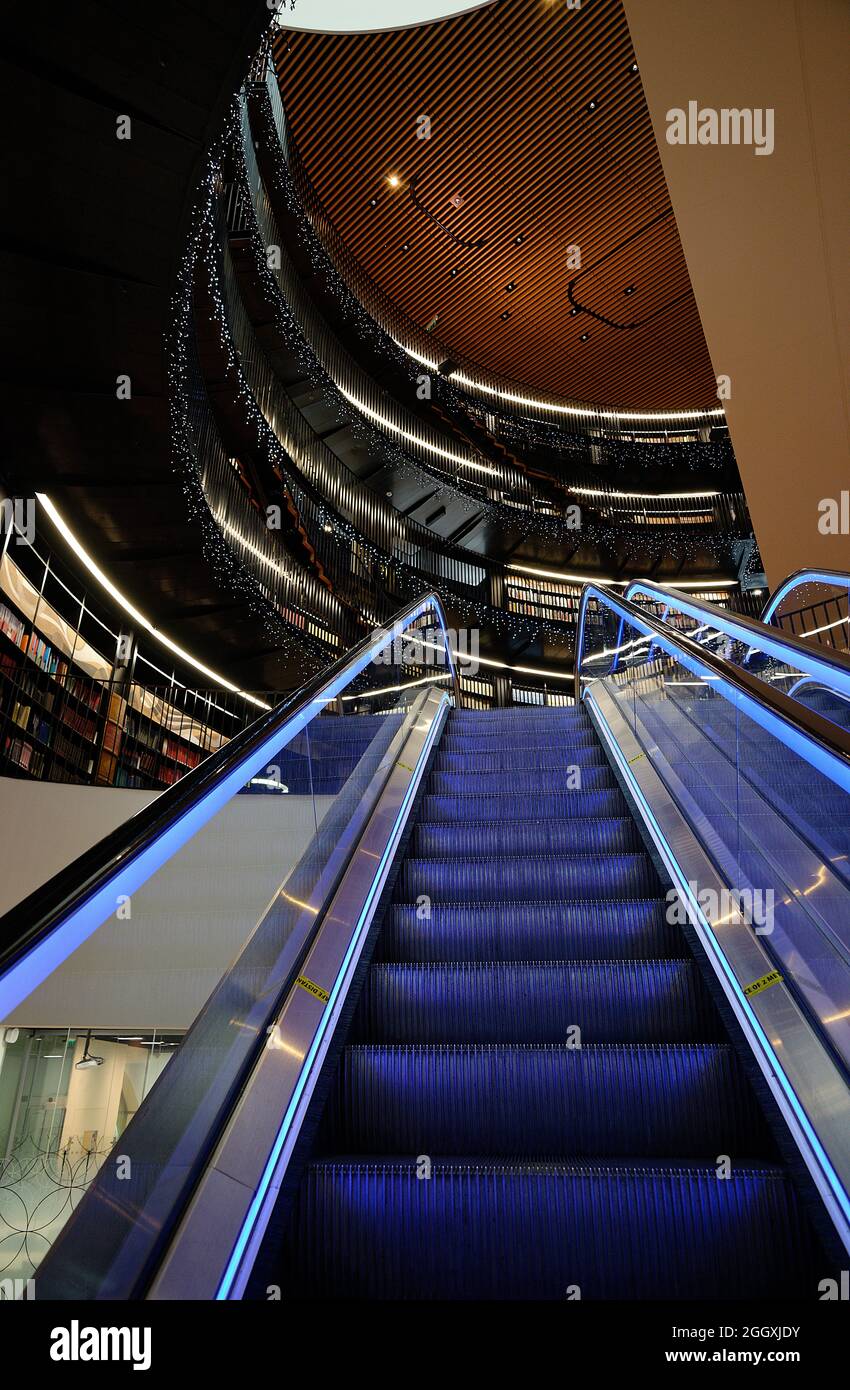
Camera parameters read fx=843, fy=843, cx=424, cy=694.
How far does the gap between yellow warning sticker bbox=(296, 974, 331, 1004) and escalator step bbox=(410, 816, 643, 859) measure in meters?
1.47

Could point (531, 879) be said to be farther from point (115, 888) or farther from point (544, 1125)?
point (115, 888)

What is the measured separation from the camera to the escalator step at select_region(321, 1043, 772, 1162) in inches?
87.5

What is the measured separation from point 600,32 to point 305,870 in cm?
1377

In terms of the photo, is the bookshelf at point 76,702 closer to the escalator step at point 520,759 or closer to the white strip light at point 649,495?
the escalator step at point 520,759

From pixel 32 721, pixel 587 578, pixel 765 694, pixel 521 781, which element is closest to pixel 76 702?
pixel 32 721

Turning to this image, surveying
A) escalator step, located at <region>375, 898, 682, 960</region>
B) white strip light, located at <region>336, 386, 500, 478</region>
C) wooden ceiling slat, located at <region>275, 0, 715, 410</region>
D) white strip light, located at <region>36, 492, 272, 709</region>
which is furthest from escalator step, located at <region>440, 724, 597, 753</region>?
wooden ceiling slat, located at <region>275, 0, 715, 410</region>

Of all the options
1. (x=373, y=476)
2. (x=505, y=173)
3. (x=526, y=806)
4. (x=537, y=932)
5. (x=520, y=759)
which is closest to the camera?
Result: (x=537, y=932)

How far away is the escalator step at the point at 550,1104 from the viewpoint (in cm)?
222

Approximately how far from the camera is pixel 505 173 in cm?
1426

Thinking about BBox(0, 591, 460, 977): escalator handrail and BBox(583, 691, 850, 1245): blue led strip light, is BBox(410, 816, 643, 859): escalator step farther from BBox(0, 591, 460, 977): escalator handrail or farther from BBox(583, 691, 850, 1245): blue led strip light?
BBox(0, 591, 460, 977): escalator handrail

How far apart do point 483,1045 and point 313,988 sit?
0.52 m

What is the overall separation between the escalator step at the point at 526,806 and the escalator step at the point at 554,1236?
2498mm
